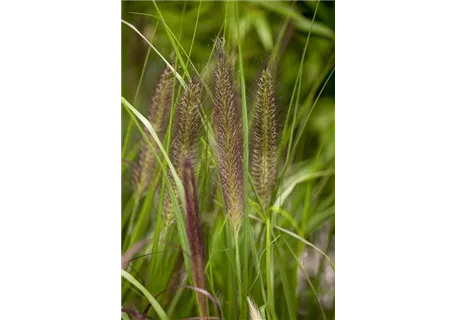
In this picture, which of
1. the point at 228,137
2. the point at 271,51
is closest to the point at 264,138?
the point at 228,137

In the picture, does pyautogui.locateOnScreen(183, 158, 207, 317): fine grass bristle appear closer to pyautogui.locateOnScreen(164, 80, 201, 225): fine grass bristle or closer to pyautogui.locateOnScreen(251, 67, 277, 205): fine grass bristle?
pyautogui.locateOnScreen(164, 80, 201, 225): fine grass bristle

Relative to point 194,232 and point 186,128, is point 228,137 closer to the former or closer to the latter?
point 186,128

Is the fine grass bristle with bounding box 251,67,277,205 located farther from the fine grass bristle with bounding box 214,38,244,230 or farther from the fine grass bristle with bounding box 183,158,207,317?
the fine grass bristle with bounding box 183,158,207,317

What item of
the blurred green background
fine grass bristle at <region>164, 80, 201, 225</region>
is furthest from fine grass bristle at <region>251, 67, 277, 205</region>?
fine grass bristle at <region>164, 80, 201, 225</region>

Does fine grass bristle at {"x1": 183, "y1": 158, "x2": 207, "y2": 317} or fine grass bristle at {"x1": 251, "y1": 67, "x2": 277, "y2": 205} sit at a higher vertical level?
fine grass bristle at {"x1": 251, "y1": 67, "x2": 277, "y2": 205}

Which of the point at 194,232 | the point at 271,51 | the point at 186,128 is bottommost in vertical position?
the point at 194,232
